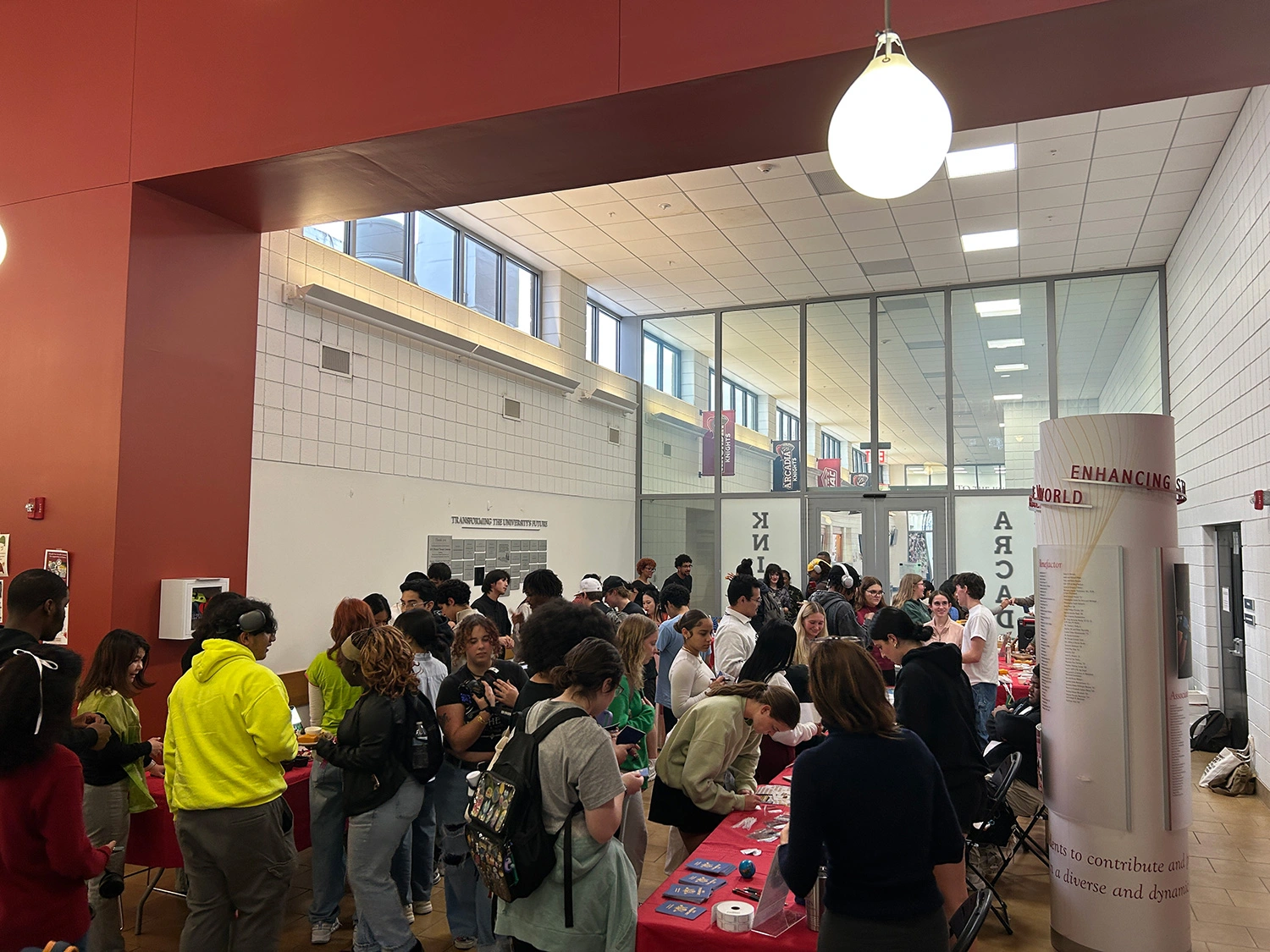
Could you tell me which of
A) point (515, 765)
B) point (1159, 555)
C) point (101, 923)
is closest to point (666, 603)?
point (1159, 555)

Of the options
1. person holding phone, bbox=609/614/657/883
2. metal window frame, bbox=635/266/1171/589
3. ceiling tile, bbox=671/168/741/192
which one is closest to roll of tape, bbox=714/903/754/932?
person holding phone, bbox=609/614/657/883

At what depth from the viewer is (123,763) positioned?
138 inches

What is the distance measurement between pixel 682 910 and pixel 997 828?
8.07ft

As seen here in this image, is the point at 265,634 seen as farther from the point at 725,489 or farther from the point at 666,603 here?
the point at 725,489

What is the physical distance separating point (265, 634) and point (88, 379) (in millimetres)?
2292

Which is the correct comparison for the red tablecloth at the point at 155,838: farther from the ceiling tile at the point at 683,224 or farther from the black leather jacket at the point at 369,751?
the ceiling tile at the point at 683,224

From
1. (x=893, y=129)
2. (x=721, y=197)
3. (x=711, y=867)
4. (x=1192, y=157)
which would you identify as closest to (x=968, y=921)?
(x=711, y=867)

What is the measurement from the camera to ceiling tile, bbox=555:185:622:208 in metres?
8.21

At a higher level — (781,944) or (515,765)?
(515,765)

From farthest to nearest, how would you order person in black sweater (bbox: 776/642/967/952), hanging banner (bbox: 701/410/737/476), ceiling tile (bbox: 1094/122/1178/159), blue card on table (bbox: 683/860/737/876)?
hanging banner (bbox: 701/410/737/476) < ceiling tile (bbox: 1094/122/1178/159) < blue card on table (bbox: 683/860/737/876) < person in black sweater (bbox: 776/642/967/952)

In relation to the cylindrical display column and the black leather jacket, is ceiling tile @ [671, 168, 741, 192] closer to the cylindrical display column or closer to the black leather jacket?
the cylindrical display column

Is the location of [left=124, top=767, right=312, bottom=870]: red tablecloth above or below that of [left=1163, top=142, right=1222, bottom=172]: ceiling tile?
below

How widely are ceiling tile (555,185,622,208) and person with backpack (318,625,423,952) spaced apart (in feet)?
19.1

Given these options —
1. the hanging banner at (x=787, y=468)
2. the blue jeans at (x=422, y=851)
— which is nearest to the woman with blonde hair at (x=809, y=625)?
the blue jeans at (x=422, y=851)
